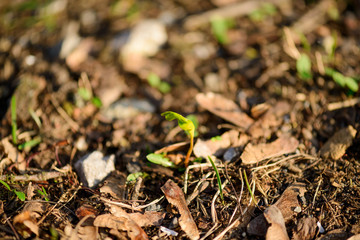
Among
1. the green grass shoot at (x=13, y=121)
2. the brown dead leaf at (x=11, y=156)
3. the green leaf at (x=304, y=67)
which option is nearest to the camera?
the brown dead leaf at (x=11, y=156)

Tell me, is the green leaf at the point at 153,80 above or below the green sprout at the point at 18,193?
above

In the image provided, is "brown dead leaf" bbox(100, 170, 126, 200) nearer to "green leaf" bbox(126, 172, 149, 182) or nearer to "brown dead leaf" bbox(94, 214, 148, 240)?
"green leaf" bbox(126, 172, 149, 182)

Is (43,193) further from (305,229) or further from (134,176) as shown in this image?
(305,229)

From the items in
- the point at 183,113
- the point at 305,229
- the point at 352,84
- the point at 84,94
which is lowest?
the point at 305,229

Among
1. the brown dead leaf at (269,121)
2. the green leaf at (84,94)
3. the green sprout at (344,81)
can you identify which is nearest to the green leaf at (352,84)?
the green sprout at (344,81)

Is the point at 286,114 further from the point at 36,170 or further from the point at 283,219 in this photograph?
the point at 36,170

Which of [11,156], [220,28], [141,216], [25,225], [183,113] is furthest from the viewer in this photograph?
[220,28]

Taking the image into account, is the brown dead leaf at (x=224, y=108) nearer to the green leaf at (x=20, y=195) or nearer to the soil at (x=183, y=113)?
the soil at (x=183, y=113)

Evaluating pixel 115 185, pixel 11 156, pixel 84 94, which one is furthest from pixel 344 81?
pixel 11 156
